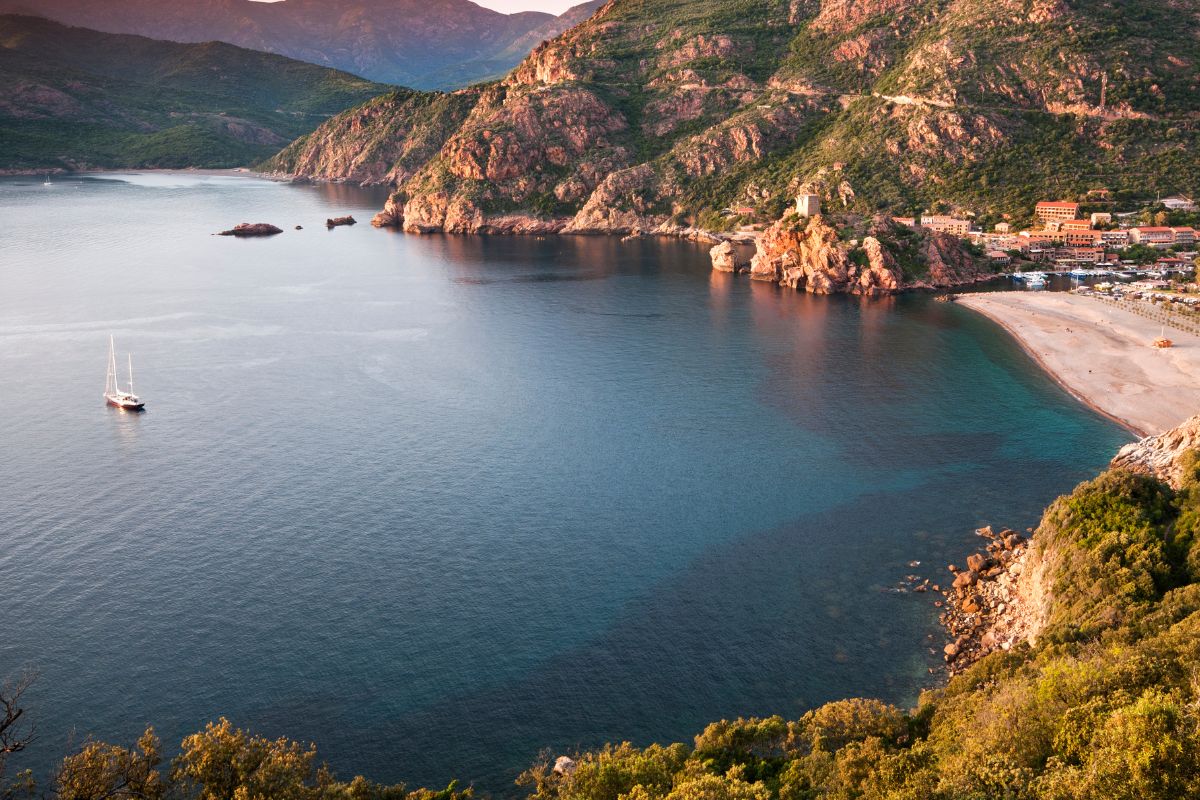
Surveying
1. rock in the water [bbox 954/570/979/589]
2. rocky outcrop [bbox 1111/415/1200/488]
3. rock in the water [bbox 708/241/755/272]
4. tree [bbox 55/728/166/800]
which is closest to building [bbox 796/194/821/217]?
rock in the water [bbox 708/241/755/272]

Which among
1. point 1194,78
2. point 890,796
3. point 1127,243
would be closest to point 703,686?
point 890,796

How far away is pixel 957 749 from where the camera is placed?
3500 cm

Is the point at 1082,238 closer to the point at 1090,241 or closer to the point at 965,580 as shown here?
the point at 1090,241

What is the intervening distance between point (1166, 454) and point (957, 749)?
38.0 metres

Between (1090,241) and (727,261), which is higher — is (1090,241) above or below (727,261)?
above

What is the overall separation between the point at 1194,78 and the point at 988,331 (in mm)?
113985

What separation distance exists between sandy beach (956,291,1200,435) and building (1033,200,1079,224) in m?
36.3

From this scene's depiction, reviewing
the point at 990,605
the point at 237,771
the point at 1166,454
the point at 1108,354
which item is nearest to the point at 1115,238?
the point at 1108,354

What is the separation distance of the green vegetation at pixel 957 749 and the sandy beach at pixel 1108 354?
4830 centimetres

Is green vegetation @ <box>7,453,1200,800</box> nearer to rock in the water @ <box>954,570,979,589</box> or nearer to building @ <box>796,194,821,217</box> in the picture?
rock in the water @ <box>954,570,979,589</box>

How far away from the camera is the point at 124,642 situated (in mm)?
52688

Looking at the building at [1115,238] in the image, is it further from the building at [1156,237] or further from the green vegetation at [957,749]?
the green vegetation at [957,749]

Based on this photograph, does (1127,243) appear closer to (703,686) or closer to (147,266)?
(703,686)

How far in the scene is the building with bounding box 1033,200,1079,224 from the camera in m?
172
